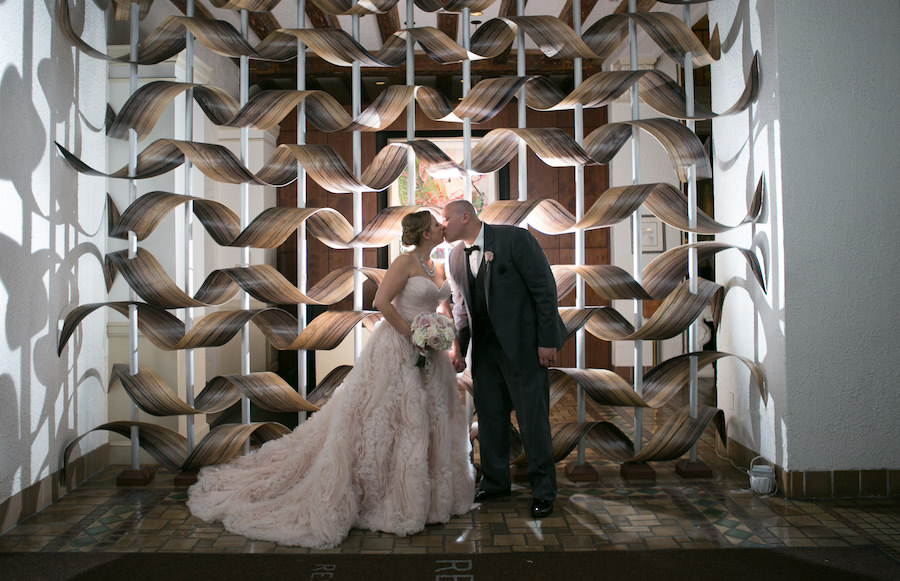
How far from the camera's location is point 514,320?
3.19 meters

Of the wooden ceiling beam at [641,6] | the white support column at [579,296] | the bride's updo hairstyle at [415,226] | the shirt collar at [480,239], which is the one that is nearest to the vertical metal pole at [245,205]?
the bride's updo hairstyle at [415,226]

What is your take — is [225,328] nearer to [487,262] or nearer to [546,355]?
[487,262]

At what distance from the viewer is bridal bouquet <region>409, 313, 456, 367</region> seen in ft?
9.84

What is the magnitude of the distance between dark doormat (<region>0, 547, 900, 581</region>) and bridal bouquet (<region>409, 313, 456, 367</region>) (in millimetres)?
910

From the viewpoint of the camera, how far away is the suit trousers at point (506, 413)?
10.5 ft

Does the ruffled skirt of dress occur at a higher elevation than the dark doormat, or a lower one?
higher

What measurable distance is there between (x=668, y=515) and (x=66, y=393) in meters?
3.24

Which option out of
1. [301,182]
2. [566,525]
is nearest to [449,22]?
[301,182]

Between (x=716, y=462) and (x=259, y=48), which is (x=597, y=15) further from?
(x=716, y=462)

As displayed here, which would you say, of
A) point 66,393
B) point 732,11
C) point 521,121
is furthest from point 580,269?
point 66,393

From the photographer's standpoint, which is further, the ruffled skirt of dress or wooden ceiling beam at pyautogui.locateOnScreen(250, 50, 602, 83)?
wooden ceiling beam at pyautogui.locateOnScreen(250, 50, 602, 83)

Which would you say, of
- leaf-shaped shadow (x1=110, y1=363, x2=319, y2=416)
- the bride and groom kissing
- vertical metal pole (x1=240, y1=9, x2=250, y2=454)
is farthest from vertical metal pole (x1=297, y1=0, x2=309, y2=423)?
the bride and groom kissing

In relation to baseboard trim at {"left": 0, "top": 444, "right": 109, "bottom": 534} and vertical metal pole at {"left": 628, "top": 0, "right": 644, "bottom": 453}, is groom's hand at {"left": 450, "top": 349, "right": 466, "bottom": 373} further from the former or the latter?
baseboard trim at {"left": 0, "top": 444, "right": 109, "bottom": 534}

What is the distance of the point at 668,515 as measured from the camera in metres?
3.12
